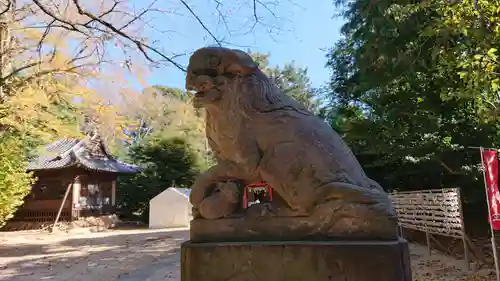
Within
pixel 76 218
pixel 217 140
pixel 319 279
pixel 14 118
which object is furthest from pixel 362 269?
pixel 76 218

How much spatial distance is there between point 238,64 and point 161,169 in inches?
716

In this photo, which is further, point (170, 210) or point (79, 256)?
point (170, 210)

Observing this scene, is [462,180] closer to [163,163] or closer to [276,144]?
[276,144]

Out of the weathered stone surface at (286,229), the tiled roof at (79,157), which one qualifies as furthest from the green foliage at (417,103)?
the tiled roof at (79,157)

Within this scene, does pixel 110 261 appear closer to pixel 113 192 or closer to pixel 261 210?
pixel 261 210

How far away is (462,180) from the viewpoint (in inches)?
297

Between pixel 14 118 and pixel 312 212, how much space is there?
8.89 meters

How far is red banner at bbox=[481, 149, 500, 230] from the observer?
4.86m

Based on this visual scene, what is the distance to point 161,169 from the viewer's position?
19484 mm

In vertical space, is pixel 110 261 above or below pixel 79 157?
below

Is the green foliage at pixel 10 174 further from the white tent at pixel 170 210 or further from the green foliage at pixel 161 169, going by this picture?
the green foliage at pixel 161 169

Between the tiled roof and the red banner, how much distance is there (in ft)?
54.4

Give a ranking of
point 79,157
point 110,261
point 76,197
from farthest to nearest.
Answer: point 79,157 → point 76,197 → point 110,261

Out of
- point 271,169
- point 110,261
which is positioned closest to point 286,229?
point 271,169
